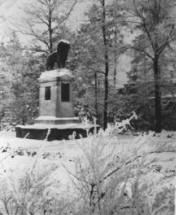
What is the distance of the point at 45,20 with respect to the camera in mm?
14719

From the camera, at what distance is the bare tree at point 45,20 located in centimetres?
1423

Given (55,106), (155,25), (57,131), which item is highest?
(155,25)

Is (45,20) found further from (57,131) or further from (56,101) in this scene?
(57,131)

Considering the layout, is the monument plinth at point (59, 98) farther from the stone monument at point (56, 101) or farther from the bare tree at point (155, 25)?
the bare tree at point (155, 25)

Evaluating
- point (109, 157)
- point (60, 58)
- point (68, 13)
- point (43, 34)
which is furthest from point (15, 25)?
point (109, 157)

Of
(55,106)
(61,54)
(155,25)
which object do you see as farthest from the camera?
(155,25)

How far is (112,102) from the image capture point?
13.1 meters

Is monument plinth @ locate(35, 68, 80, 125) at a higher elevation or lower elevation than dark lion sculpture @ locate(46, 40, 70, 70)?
lower

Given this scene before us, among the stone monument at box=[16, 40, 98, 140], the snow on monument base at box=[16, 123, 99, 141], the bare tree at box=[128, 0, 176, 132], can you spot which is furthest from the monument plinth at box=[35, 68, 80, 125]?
the bare tree at box=[128, 0, 176, 132]

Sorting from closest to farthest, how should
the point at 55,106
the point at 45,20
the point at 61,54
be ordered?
1. the point at 55,106
2. the point at 61,54
3. the point at 45,20

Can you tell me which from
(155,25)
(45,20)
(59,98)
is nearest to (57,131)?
(59,98)

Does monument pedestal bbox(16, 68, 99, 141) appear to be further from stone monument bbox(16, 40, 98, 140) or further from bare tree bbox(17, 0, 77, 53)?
bare tree bbox(17, 0, 77, 53)

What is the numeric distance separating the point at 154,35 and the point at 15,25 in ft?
20.8

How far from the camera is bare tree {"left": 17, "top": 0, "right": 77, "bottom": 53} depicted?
14234mm
